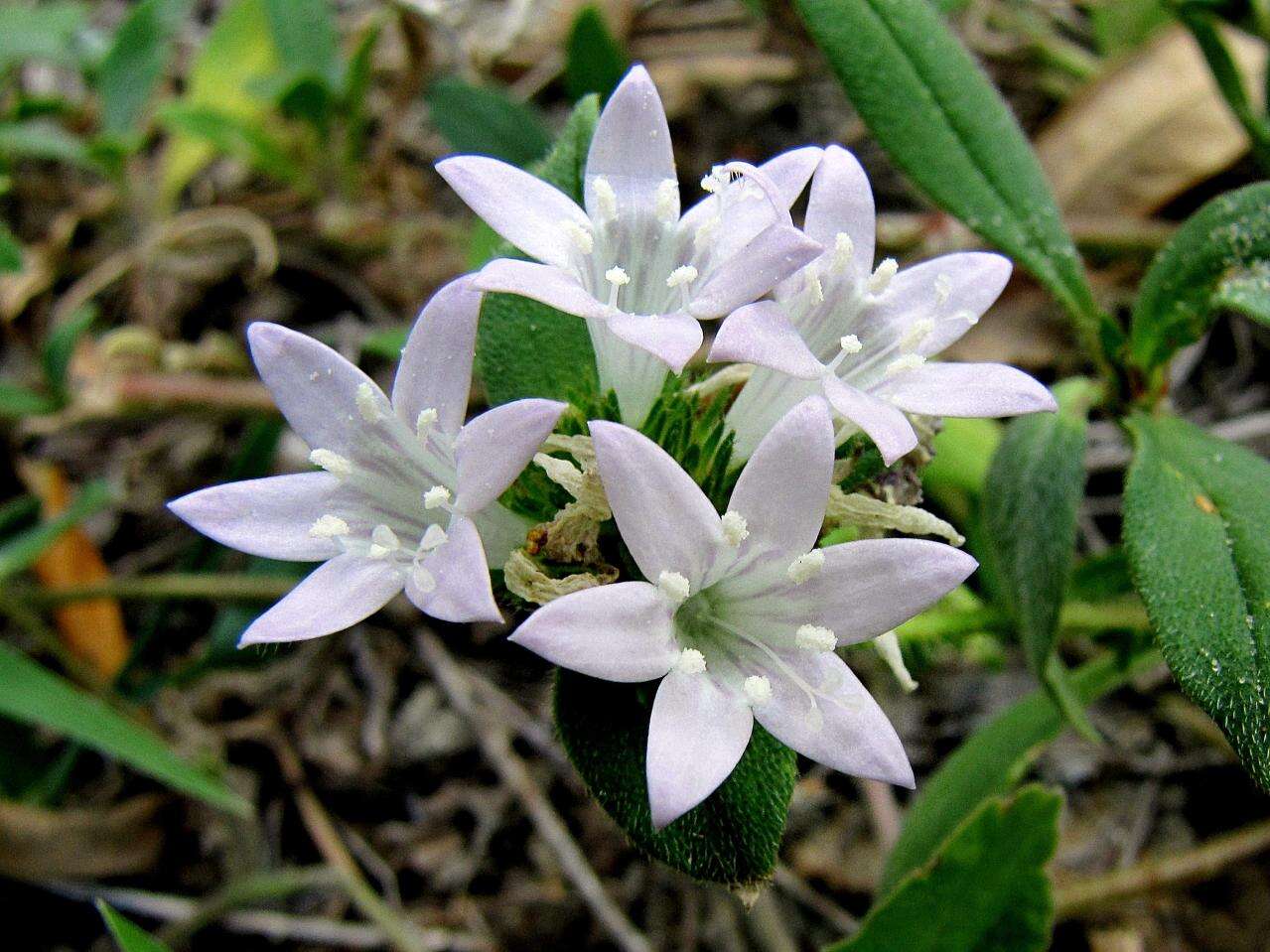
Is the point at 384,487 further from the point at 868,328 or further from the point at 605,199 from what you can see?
the point at 868,328

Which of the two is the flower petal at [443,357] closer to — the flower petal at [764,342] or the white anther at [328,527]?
the white anther at [328,527]

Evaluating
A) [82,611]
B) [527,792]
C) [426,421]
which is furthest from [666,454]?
[82,611]

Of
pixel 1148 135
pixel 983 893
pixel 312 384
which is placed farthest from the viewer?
pixel 1148 135

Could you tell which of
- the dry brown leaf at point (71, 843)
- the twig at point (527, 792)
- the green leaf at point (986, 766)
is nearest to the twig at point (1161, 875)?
the green leaf at point (986, 766)

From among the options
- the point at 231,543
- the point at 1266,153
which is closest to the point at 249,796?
the point at 231,543

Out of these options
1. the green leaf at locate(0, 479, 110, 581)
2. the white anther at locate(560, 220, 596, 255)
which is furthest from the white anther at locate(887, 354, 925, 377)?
the green leaf at locate(0, 479, 110, 581)

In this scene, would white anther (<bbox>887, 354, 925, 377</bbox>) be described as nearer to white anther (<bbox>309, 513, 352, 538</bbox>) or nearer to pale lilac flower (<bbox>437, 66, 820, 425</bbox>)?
pale lilac flower (<bbox>437, 66, 820, 425</bbox>)

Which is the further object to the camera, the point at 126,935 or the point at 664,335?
the point at 126,935

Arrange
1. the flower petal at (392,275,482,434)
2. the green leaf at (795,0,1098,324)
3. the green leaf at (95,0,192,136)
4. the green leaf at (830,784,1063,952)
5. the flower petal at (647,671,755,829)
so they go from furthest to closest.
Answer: the green leaf at (95,0,192,136) < the green leaf at (795,0,1098,324) < the green leaf at (830,784,1063,952) < the flower petal at (392,275,482,434) < the flower petal at (647,671,755,829)
